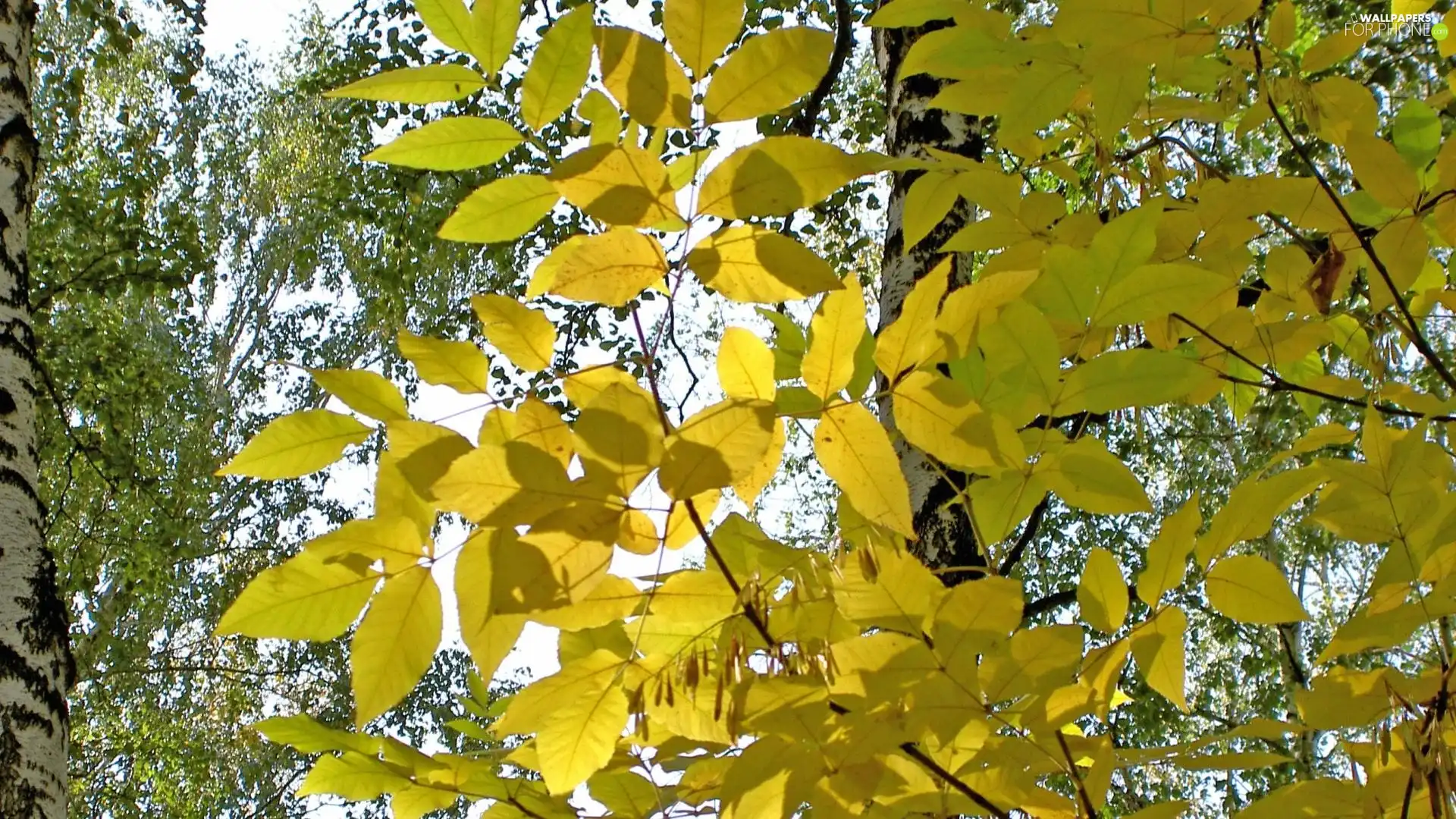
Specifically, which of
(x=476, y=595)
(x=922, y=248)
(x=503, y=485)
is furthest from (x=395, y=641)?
(x=922, y=248)

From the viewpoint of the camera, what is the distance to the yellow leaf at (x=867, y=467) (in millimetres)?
629

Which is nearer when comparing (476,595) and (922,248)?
(476,595)

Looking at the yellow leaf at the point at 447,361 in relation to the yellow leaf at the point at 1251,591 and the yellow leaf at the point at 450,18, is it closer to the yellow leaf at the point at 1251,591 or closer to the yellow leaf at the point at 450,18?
the yellow leaf at the point at 450,18

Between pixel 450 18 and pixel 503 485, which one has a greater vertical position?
pixel 450 18

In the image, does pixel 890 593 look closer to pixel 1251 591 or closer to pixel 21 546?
pixel 1251 591

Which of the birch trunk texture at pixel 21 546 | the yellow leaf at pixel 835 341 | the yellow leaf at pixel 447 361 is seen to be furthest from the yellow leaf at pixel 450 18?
the birch trunk texture at pixel 21 546

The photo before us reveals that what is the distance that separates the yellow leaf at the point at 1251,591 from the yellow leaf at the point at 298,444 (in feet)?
2.22

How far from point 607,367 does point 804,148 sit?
0.21 meters

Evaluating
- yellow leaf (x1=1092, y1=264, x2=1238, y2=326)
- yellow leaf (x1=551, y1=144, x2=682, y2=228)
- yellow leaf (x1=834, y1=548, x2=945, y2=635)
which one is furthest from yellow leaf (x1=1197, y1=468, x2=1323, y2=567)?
yellow leaf (x1=551, y1=144, x2=682, y2=228)

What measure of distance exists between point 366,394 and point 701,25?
12.6 inches

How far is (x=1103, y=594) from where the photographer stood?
2.56 ft

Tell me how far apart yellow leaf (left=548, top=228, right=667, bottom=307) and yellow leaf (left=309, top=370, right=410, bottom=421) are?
0.13m

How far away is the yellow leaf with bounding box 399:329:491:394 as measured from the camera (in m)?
0.65

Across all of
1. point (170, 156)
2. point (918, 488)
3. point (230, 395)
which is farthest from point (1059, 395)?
point (170, 156)
